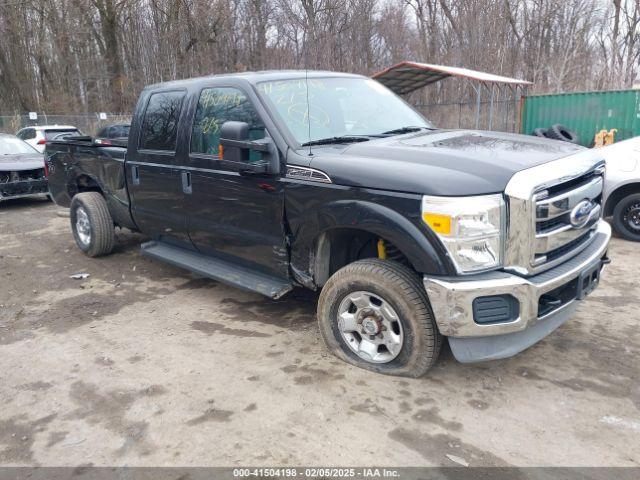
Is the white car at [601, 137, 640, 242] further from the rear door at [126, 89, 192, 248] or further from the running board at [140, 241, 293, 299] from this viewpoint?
the rear door at [126, 89, 192, 248]

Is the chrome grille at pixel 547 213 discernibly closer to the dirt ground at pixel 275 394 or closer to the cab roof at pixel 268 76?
the dirt ground at pixel 275 394

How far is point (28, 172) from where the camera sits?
402 inches

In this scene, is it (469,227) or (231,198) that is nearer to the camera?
(469,227)

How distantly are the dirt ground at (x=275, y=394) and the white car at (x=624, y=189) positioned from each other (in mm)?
2122

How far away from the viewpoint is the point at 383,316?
338 cm

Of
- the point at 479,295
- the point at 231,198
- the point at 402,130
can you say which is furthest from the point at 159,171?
the point at 479,295

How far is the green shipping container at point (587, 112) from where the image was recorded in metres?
12.6

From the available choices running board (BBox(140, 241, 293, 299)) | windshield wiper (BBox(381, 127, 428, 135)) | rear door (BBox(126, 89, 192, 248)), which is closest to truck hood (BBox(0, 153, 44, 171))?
rear door (BBox(126, 89, 192, 248))

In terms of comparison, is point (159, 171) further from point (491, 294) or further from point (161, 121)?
point (491, 294)

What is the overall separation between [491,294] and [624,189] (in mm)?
4840

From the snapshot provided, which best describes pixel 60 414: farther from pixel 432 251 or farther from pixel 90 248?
pixel 90 248

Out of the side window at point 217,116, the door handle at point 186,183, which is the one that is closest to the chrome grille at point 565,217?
the side window at point 217,116

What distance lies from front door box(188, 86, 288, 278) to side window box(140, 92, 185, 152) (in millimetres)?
308

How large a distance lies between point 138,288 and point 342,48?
900 inches
